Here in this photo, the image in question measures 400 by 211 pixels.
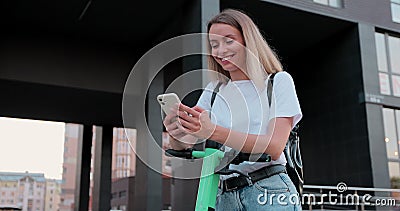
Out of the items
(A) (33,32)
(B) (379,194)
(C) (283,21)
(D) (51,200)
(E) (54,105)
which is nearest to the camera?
(B) (379,194)

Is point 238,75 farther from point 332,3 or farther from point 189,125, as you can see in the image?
point 332,3

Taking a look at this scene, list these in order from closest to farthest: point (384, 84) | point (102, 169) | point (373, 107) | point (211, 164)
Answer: point (211, 164)
point (373, 107)
point (384, 84)
point (102, 169)

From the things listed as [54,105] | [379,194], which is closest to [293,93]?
[379,194]

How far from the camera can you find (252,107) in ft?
4.59

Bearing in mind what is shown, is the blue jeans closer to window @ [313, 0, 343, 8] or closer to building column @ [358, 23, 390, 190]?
building column @ [358, 23, 390, 190]

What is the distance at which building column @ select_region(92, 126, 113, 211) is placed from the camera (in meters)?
16.6

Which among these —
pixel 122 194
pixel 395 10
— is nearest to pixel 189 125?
pixel 395 10

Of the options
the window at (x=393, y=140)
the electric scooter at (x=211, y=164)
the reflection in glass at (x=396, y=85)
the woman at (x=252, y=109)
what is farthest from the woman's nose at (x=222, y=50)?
the reflection in glass at (x=396, y=85)

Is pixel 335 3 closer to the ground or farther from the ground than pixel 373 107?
farther from the ground

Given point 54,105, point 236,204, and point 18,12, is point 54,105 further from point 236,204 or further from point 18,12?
point 236,204

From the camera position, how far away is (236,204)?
54.9 inches

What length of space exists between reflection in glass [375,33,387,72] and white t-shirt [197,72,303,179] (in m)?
10.8

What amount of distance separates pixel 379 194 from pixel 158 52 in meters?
9.92

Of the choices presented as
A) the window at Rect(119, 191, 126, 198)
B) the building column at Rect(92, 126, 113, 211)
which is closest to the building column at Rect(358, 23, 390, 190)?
the building column at Rect(92, 126, 113, 211)
